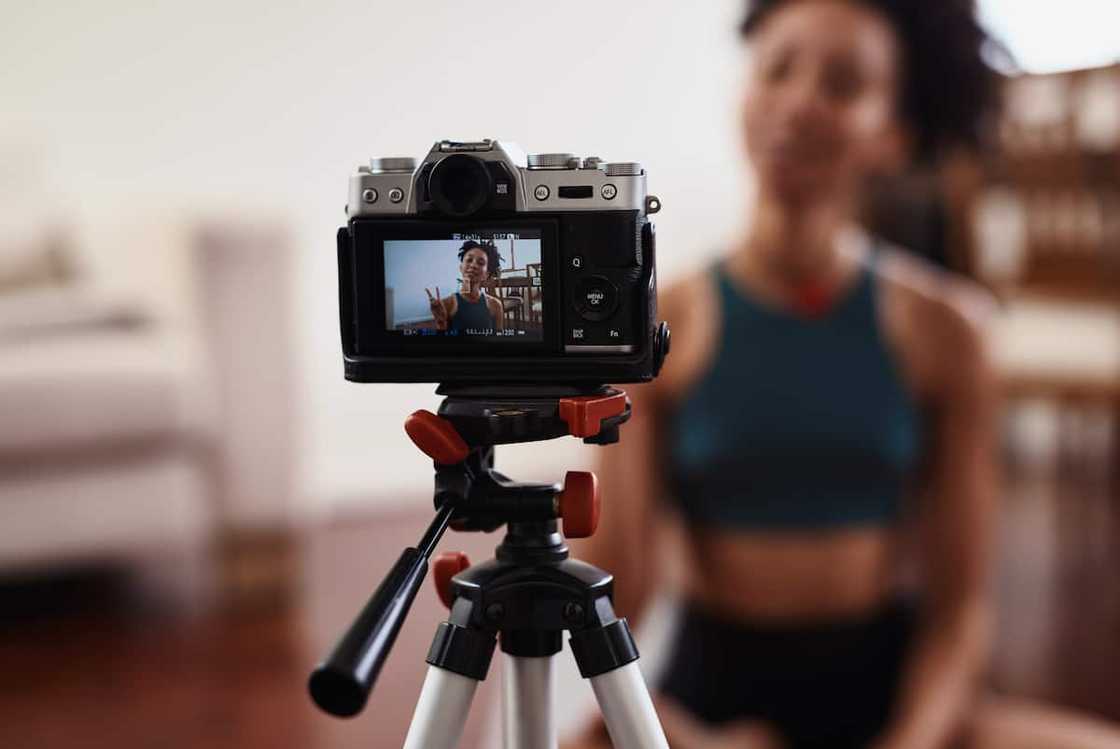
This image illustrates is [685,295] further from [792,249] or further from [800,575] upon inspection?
[800,575]

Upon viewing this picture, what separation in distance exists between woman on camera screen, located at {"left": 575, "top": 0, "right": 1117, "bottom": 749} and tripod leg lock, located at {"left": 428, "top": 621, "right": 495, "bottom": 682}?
0.41m

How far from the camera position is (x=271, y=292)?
1.92 metres

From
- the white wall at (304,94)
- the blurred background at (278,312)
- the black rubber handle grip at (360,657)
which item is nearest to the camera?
the black rubber handle grip at (360,657)

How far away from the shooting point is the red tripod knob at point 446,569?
0.47m

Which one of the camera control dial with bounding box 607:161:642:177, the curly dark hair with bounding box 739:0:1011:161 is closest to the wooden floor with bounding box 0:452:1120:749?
the curly dark hair with bounding box 739:0:1011:161

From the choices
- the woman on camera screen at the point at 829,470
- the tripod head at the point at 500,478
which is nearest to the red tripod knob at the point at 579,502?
the tripod head at the point at 500,478

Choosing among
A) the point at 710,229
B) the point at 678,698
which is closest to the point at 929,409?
the point at 678,698

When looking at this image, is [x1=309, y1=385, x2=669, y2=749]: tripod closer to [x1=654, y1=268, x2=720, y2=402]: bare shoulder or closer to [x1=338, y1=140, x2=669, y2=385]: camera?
[x1=338, y1=140, x2=669, y2=385]: camera

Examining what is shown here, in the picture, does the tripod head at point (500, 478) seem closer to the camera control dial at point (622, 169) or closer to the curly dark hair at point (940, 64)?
the camera control dial at point (622, 169)

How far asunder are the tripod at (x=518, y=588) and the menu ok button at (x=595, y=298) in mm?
26

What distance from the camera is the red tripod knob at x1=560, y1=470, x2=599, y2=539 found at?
420mm

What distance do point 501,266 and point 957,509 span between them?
64 centimetres

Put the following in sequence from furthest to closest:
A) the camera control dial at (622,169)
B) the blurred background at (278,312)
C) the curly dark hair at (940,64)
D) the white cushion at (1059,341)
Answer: the white cushion at (1059,341), the blurred background at (278,312), the curly dark hair at (940,64), the camera control dial at (622,169)

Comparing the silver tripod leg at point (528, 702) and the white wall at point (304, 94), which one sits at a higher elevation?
the white wall at point (304, 94)
